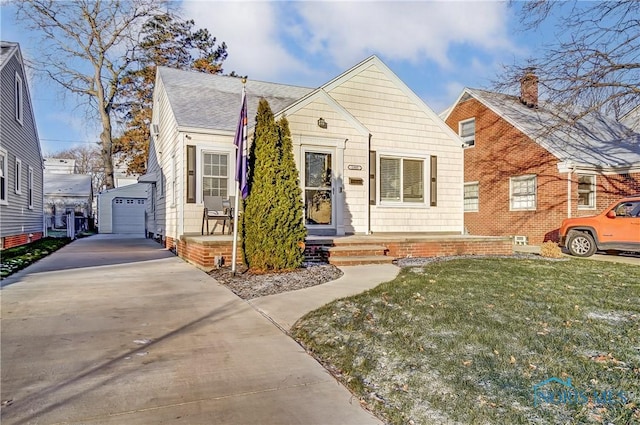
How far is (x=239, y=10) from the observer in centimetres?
1178

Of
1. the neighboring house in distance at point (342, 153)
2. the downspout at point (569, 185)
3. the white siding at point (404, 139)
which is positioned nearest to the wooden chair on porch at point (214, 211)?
the neighboring house in distance at point (342, 153)

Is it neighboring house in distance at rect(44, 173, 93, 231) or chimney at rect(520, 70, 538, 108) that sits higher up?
chimney at rect(520, 70, 538, 108)

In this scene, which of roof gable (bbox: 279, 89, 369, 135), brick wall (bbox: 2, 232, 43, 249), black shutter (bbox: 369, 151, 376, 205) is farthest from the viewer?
brick wall (bbox: 2, 232, 43, 249)

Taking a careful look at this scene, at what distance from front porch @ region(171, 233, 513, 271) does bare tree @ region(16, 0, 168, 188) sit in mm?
19021

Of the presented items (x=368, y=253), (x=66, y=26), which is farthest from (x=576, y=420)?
(x=66, y=26)

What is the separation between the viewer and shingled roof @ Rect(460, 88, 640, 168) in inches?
578

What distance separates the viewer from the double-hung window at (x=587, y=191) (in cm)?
1487

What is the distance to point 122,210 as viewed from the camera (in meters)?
26.4

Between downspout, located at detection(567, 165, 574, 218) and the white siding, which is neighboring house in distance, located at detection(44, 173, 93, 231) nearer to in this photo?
the white siding

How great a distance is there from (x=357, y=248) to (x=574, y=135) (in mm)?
13124

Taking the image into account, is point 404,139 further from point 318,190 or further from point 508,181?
point 508,181

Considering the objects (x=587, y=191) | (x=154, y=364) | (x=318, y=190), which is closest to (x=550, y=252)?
(x=318, y=190)

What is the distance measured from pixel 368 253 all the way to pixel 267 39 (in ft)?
31.5

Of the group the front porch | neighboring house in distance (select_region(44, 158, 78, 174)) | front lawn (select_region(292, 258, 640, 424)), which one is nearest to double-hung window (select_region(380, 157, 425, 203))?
the front porch
